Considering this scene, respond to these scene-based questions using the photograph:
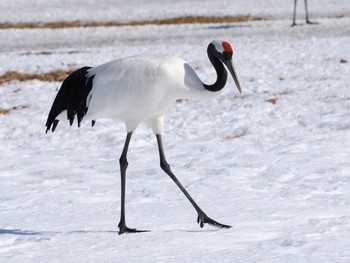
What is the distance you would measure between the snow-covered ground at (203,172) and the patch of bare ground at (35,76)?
448mm

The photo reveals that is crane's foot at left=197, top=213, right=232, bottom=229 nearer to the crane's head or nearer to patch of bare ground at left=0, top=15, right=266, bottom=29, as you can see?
the crane's head

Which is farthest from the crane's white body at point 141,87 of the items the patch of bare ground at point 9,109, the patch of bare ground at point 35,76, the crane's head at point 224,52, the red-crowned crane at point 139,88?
the patch of bare ground at point 35,76

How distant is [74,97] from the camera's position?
630 centimetres

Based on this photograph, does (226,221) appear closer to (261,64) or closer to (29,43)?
(261,64)

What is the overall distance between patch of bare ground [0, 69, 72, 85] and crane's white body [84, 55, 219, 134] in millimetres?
8529

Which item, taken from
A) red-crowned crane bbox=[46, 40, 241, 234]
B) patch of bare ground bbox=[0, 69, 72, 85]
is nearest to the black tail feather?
red-crowned crane bbox=[46, 40, 241, 234]

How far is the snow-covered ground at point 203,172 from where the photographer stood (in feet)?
18.5

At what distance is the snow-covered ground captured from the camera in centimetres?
A: 564

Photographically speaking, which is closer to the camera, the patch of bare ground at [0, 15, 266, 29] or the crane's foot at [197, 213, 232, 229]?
the crane's foot at [197, 213, 232, 229]

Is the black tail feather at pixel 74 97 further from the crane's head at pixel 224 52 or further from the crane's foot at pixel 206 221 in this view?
the crane's foot at pixel 206 221

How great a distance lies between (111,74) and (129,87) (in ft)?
0.57

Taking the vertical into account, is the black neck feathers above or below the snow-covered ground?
above

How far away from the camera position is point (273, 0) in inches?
1375

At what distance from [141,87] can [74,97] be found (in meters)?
0.53
